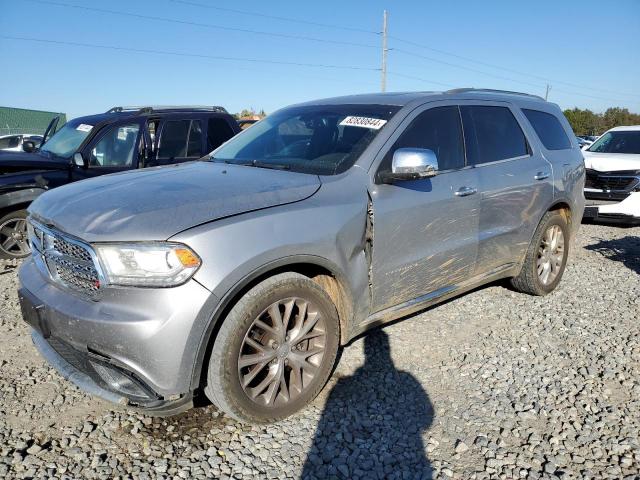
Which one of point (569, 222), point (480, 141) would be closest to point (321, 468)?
point (480, 141)

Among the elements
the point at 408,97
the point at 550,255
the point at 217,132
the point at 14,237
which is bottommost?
the point at 14,237

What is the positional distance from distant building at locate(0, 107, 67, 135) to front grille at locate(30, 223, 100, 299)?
90.4 feet

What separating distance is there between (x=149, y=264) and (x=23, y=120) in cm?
3321

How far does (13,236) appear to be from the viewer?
5.89 meters

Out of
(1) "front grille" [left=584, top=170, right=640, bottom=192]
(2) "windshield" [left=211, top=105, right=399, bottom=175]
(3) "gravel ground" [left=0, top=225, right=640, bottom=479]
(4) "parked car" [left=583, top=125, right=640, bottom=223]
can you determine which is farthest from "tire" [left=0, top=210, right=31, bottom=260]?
(1) "front grille" [left=584, top=170, right=640, bottom=192]

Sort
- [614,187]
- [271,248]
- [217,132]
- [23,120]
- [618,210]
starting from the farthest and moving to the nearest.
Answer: [23,120]
[614,187]
[618,210]
[217,132]
[271,248]

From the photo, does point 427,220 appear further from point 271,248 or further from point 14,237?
point 14,237

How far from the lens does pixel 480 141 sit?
3883 mm

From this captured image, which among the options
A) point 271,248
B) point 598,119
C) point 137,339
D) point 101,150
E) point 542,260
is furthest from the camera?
point 598,119

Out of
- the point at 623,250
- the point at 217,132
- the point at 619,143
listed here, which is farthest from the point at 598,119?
the point at 217,132

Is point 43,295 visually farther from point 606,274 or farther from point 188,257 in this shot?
point 606,274

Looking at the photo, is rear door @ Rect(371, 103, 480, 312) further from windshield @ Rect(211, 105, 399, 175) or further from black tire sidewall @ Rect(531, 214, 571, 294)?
black tire sidewall @ Rect(531, 214, 571, 294)

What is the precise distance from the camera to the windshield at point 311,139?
3186 millimetres

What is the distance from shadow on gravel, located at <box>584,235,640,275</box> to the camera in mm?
6133
